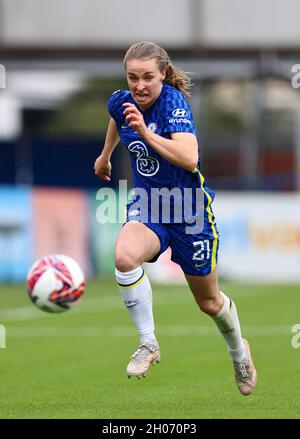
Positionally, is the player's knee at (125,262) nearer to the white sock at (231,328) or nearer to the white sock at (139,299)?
the white sock at (139,299)

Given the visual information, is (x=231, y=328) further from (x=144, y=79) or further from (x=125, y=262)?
(x=144, y=79)

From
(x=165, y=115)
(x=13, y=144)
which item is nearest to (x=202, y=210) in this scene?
(x=165, y=115)

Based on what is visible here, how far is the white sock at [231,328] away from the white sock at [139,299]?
637mm

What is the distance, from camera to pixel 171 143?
7125 millimetres

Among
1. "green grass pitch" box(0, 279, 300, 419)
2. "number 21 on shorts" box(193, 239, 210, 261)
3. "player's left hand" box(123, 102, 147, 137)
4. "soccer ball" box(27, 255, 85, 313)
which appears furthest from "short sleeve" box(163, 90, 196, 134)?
"soccer ball" box(27, 255, 85, 313)

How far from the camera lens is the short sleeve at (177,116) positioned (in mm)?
7332

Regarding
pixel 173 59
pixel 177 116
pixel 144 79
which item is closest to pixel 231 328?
pixel 177 116

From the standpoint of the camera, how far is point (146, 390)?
8367 millimetres

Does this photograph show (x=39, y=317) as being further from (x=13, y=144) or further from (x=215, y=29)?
(x=13, y=144)

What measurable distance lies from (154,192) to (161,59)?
861mm

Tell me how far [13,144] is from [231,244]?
48.4 ft

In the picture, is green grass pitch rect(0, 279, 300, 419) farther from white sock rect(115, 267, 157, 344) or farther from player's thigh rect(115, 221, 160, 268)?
player's thigh rect(115, 221, 160, 268)

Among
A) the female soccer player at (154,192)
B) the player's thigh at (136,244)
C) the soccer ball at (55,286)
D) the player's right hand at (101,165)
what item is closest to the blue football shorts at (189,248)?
the female soccer player at (154,192)

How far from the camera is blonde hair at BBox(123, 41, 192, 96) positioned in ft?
23.8
